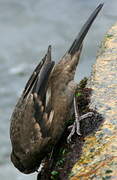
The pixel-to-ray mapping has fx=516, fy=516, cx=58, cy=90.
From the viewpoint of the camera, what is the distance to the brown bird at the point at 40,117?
228 inches

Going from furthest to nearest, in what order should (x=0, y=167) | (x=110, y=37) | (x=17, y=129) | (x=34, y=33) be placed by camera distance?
(x=34, y=33) < (x=0, y=167) < (x=110, y=37) < (x=17, y=129)

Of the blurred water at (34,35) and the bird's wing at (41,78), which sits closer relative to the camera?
the bird's wing at (41,78)

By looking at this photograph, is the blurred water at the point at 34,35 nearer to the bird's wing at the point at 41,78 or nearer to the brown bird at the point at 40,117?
the brown bird at the point at 40,117

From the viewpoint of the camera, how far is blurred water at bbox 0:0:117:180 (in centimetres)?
1300

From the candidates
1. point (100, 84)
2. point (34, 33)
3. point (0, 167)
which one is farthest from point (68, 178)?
point (34, 33)

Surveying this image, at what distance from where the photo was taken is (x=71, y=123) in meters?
6.12

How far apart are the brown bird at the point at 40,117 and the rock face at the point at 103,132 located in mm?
322

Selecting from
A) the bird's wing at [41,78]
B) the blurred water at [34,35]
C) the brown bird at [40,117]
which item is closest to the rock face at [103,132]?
the brown bird at [40,117]

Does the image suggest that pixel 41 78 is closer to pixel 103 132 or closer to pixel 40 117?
pixel 40 117

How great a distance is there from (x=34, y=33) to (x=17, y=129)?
9.00m

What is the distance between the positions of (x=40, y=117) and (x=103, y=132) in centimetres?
92

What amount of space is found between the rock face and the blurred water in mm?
5394

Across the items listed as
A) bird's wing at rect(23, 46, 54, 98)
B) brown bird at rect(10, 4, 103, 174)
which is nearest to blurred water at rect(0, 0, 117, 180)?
brown bird at rect(10, 4, 103, 174)

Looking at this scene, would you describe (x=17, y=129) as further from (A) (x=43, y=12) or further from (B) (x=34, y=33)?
(A) (x=43, y=12)
